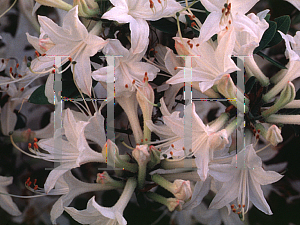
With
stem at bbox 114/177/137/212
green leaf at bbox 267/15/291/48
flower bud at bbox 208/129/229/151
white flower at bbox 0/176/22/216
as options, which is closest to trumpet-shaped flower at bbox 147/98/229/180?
flower bud at bbox 208/129/229/151

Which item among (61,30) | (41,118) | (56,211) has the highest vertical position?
(61,30)

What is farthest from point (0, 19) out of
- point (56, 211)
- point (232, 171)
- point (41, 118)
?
point (232, 171)

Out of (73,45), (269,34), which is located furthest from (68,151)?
(269,34)

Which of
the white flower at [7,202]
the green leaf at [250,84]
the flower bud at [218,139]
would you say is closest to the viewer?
the flower bud at [218,139]

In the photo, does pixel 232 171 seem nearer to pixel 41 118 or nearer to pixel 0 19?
pixel 41 118

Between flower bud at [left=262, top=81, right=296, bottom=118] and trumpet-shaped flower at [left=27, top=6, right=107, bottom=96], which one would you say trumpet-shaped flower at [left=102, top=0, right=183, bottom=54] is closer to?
trumpet-shaped flower at [left=27, top=6, right=107, bottom=96]

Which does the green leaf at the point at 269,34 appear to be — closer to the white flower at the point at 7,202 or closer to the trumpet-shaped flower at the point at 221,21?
the trumpet-shaped flower at the point at 221,21

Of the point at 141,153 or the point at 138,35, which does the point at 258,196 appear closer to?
the point at 141,153

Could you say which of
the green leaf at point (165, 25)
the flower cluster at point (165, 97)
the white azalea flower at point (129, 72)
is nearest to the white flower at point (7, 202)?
the flower cluster at point (165, 97)
